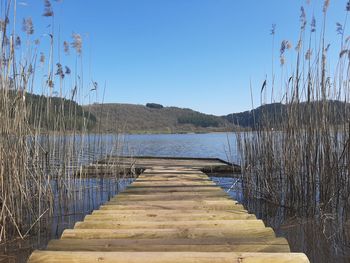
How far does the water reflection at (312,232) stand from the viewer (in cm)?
366

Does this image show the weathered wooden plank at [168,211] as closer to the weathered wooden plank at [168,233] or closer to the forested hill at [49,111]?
the weathered wooden plank at [168,233]

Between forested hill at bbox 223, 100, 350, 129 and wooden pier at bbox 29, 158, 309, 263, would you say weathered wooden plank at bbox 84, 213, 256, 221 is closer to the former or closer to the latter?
wooden pier at bbox 29, 158, 309, 263

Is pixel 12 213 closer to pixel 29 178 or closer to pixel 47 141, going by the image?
pixel 29 178

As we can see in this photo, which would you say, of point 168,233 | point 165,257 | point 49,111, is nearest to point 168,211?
point 168,233

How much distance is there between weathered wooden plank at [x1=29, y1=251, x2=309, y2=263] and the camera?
2.16 m


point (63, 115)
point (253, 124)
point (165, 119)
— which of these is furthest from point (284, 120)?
point (165, 119)

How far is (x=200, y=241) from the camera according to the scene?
2.60m

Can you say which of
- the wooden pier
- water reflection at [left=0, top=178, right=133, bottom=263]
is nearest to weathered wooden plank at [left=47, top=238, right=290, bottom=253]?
the wooden pier

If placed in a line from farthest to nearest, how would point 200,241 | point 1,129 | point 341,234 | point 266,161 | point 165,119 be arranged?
point 165,119 → point 266,161 → point 341,234 → point 1,129 → point 200,241

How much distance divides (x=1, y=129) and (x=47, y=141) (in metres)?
1.36

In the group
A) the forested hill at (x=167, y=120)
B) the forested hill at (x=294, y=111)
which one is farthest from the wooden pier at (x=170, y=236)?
the forested hill at (x=167, y=120)

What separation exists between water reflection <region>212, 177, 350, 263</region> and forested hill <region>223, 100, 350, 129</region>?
1146mm

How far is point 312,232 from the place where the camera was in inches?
169

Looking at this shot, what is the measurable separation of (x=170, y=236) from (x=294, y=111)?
9.42ft
